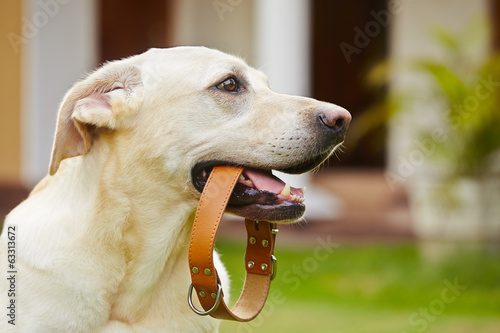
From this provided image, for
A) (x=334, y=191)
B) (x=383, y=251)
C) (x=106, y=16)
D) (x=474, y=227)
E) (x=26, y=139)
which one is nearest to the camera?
(x=474, y=227)

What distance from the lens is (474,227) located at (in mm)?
6586

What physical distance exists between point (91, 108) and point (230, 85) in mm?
590

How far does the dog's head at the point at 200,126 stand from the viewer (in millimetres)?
2830

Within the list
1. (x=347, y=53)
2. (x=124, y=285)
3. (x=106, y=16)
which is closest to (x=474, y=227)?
(x=124, y=285)

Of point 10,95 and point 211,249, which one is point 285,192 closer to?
point 211,249

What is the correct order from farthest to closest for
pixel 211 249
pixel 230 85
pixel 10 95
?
1. pixel 10 95
2. pixel 230 85
3. pixel 211 249

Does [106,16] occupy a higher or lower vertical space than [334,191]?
higher

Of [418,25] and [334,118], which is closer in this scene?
[334,118]

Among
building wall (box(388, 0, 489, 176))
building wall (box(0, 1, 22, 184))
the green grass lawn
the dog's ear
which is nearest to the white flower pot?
the green grass lawn

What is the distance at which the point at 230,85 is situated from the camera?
9.96 feet

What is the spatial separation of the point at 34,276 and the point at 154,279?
0.47m

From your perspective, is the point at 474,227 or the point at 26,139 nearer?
the point at 474,227

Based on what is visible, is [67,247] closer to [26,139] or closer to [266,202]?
[266,202]

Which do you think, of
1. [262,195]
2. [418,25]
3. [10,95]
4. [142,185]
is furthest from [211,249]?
[418,25]
